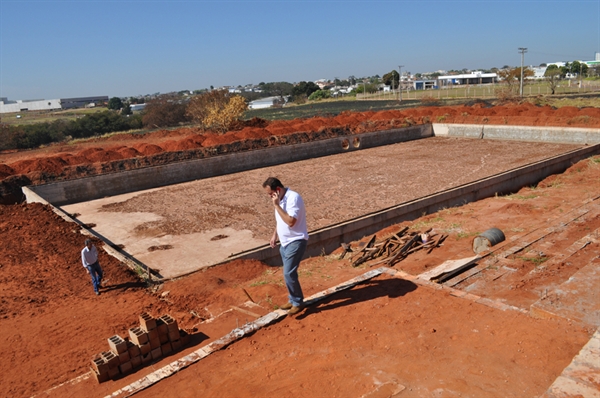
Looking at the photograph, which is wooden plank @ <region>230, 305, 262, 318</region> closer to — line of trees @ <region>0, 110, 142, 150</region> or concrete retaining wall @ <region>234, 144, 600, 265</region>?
concrete retaining wall @ <region>234, 144, 600, 265</region>

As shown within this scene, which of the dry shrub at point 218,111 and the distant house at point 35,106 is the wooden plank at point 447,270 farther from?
the distant house at point 35,106

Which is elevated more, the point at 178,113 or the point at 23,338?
the point at 178,113

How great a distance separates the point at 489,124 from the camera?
25.8m

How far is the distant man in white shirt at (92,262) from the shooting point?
7.44 meters

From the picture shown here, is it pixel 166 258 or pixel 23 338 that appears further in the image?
pixel 166 258

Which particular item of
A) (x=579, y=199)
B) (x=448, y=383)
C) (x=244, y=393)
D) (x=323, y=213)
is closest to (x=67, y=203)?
(x=323, y=213)

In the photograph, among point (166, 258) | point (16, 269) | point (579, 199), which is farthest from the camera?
point (579, 199)

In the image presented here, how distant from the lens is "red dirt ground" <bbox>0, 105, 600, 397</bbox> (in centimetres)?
416

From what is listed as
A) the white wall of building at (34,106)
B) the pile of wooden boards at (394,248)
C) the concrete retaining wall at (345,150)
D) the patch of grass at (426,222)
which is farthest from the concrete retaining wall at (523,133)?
the white wall of building at (34,106)

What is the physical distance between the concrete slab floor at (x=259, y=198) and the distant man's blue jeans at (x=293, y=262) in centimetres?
362

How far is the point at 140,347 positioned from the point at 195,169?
546 inches

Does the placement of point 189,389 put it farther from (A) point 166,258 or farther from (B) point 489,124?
(B) point 489,124

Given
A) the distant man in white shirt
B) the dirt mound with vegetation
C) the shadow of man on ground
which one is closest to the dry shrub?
the dirt mound with vegetation

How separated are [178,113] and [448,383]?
41.4 meters
